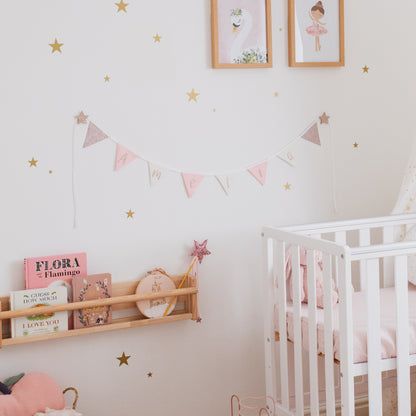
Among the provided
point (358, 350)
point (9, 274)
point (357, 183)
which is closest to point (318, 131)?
point (357, 183)

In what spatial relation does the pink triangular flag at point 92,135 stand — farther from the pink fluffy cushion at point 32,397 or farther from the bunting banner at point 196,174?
the pink fluffy cushion at point 32,397

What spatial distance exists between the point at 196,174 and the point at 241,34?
1.80ft

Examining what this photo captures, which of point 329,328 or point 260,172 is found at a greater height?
point 260,172

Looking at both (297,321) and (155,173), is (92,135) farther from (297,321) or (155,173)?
(297,321)

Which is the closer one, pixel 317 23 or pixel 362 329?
pixel 362 329

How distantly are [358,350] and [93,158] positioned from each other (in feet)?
3.57

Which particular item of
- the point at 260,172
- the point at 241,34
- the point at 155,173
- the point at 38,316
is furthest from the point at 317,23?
the point at 38,316

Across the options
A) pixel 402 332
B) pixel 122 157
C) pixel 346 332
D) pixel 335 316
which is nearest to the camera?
pixel 346 332

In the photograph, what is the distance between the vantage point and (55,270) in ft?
7.16

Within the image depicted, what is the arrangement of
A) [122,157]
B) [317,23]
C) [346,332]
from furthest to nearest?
[317,23]
[122,157]
[346,332]

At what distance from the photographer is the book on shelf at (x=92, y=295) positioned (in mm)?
2184

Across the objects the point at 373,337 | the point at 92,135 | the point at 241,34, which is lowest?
the point at 373,337

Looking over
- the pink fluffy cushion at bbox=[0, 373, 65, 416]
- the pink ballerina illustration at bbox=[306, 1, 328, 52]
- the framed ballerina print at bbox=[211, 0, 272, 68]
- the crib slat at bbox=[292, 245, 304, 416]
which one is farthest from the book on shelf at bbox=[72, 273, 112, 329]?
the pink ballerina illustration at bbox=[306, 1, 328, 52]

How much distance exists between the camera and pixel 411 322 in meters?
1.98
